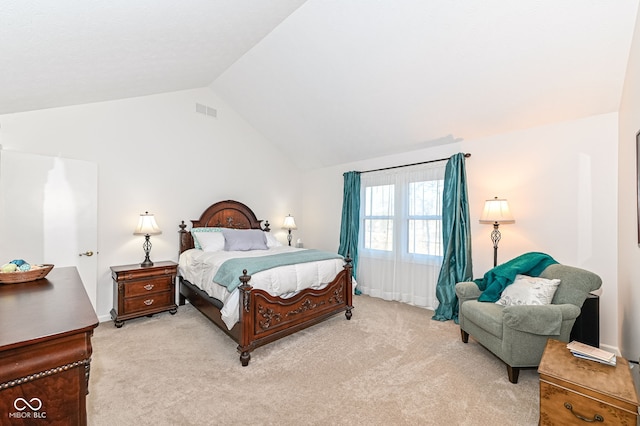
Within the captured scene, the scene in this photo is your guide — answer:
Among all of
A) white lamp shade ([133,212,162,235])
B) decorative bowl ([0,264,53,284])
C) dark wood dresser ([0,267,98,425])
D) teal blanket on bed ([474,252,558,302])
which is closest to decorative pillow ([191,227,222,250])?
white lamp shade ([133,212,162,235])

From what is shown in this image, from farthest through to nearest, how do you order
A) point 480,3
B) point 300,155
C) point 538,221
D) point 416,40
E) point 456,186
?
point 300,155 → point 456,186 → point 538,221 → point 416,40 → point 480,3

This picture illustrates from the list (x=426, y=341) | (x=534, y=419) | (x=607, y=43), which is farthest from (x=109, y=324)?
(x=607, y=43)

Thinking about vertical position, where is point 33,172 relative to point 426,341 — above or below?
above

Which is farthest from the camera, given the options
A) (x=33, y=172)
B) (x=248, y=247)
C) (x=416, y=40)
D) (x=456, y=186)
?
(x=248, y=247)

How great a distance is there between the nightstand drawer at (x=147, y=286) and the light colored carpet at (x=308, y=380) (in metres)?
0.42

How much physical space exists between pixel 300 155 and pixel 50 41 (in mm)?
3942

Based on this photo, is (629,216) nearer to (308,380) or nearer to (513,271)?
(513,271)

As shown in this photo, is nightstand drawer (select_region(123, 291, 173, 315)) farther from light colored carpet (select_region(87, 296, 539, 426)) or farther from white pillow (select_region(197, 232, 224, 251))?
white pillow (select_region(197, 232, 224, 251))

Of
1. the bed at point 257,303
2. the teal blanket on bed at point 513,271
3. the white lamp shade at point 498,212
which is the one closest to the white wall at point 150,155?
the bed at point 257,303

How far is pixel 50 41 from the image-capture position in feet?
6.12

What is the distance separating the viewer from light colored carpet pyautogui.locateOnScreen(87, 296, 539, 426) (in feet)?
6.29

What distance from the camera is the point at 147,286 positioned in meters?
3.60

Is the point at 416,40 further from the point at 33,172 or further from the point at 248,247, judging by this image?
the point at 33,172

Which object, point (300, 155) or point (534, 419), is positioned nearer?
point (534, 419)
